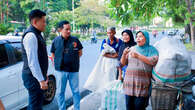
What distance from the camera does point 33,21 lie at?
9.49ft

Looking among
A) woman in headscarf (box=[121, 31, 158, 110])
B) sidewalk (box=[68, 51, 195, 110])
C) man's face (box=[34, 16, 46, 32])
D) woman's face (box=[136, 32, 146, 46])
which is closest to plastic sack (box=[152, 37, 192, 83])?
woman in headscarf (box=[121, 31, 158, 110])

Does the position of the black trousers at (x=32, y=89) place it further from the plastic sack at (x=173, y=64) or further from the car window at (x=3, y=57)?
the plastic sack at (x=173, y=64)

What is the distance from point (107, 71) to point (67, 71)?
1.27 metres

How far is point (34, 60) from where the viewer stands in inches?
108

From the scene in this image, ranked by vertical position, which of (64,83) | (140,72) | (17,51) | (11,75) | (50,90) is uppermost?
(17,51)

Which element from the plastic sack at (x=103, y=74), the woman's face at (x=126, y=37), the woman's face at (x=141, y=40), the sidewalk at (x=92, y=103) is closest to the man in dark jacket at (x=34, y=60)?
the woman's face at (x=141, y=40)

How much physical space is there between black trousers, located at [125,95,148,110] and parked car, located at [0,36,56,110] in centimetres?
207

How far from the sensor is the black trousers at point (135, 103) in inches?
126

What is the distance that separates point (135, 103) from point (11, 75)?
7.42 feet

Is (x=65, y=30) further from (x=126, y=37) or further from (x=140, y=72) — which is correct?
(x=140, y=72)

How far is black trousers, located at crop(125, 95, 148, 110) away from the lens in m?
3.20

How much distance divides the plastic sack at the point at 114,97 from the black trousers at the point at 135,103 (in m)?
0.16

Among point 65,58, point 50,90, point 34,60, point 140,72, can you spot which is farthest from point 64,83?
point 140,72

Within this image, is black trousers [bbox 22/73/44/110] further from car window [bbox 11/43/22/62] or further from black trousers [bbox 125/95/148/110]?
car window [bbox 11/43/22/62]
